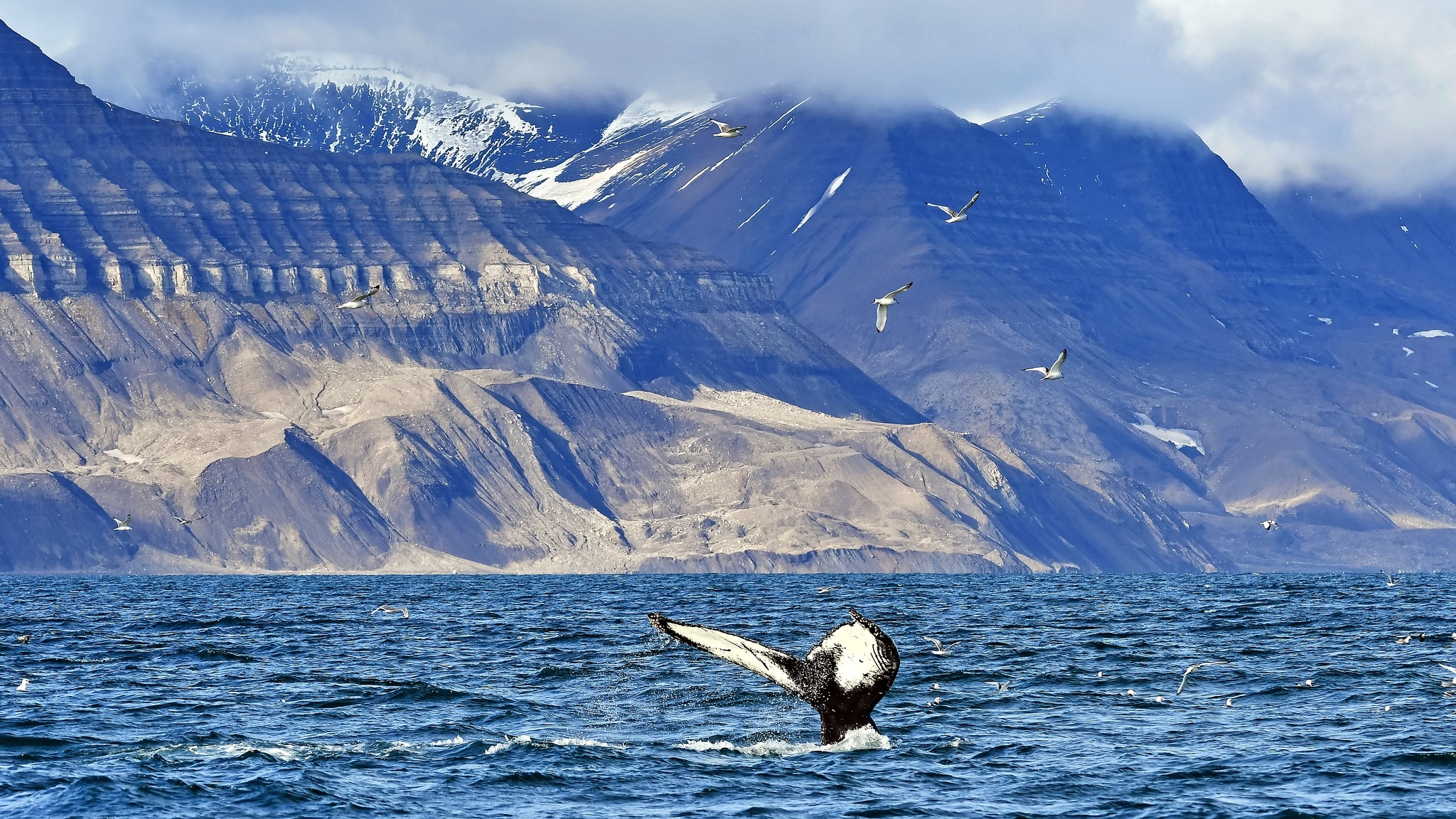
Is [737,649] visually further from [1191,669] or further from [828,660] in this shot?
[1191,669]

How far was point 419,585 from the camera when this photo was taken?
165 meters

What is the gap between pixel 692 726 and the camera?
145ft

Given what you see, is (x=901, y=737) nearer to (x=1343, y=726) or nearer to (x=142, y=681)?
(x=1343, y=726)

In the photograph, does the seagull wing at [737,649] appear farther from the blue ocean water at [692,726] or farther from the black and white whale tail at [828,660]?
the blue ocean water at [692,726]

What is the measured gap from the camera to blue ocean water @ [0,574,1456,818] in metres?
35.3

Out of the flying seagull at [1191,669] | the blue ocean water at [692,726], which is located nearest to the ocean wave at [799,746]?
the blue ocean water at [692,726]

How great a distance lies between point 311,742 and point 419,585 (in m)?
125

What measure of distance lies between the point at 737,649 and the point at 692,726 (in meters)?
16.6

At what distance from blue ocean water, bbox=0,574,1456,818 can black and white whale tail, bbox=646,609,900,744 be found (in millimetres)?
3367

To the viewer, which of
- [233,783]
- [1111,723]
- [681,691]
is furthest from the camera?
[681,691]

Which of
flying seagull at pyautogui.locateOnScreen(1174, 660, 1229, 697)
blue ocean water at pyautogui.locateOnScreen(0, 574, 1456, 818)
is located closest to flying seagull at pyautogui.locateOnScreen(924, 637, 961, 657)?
blue ocean water at pyautogui.locateOnScreen(0, 574, 1456, 818)

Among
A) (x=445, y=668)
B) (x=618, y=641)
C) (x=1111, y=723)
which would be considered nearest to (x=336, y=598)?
(x=618, y=641)

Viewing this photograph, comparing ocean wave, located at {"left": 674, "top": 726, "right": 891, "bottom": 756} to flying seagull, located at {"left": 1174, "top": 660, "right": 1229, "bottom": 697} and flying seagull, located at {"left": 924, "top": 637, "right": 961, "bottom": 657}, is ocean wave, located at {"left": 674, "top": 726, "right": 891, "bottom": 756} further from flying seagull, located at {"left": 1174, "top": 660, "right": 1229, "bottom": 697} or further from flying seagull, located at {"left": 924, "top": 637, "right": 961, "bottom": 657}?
flying seagull, located at {"left": 924, "top": 637, "right": 961, "bottom": 657}

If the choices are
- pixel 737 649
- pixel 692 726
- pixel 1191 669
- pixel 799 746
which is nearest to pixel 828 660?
pixel 737 649
